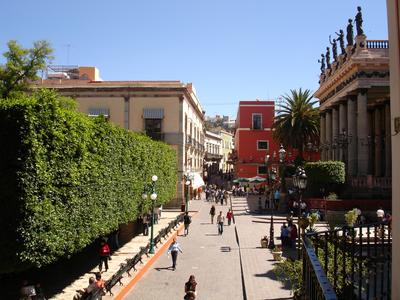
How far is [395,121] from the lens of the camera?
4957 millimetres

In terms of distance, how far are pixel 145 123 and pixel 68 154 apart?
28.3 meters

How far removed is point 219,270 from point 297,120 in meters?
32.8

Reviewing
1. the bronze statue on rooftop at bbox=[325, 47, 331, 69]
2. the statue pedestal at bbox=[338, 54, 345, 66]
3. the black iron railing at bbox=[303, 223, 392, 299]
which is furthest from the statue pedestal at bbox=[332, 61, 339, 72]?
the black iron railing at bbox=[303, 223, 392, 299]

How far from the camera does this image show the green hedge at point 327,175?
31.7 meters

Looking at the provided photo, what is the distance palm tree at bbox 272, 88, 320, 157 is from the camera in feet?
159

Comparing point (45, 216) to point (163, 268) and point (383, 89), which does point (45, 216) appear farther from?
point (383, 89)

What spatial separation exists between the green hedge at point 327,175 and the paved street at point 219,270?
5902 mm

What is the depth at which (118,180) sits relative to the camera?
19.5 meters

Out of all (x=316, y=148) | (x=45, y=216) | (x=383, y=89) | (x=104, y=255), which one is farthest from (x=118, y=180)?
(x=316, y=148)

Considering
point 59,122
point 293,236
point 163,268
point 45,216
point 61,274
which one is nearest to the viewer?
point 45,216

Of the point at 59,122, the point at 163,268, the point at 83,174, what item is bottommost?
the point at 163,268

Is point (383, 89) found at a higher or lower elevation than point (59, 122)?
higher

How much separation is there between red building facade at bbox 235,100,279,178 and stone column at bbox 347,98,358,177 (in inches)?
1087

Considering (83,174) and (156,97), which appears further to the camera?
(156,97)
